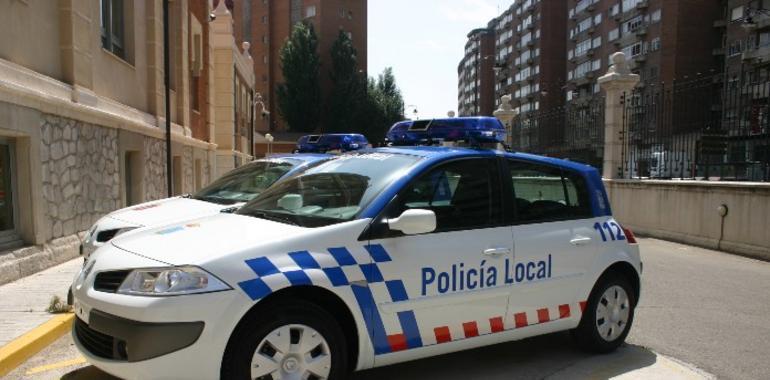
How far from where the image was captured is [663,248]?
434 inches

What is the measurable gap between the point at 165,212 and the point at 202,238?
11.1ft

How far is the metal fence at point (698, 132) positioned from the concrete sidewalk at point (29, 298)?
1079 centimetres

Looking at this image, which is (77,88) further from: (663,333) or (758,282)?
(758,282)

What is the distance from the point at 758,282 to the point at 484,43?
4675 inches

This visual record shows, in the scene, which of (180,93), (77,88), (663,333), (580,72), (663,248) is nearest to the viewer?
(663,333)

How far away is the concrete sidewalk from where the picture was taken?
195 inches

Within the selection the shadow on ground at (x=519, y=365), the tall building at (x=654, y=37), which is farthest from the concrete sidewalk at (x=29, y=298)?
the tall building at (x=654, y=37)

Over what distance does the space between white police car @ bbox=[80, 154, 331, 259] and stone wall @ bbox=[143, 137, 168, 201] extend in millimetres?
5500

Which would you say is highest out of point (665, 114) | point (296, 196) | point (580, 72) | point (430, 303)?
point (580, 72)

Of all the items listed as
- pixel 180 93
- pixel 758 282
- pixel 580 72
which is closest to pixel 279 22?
pixel 580 72

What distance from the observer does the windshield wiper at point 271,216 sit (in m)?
3.68

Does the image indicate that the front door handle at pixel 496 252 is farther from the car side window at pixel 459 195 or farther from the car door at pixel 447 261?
the car side window at pixel 459 195

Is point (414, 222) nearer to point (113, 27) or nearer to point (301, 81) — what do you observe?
point (113, 27)

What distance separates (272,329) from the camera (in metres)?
3.17
